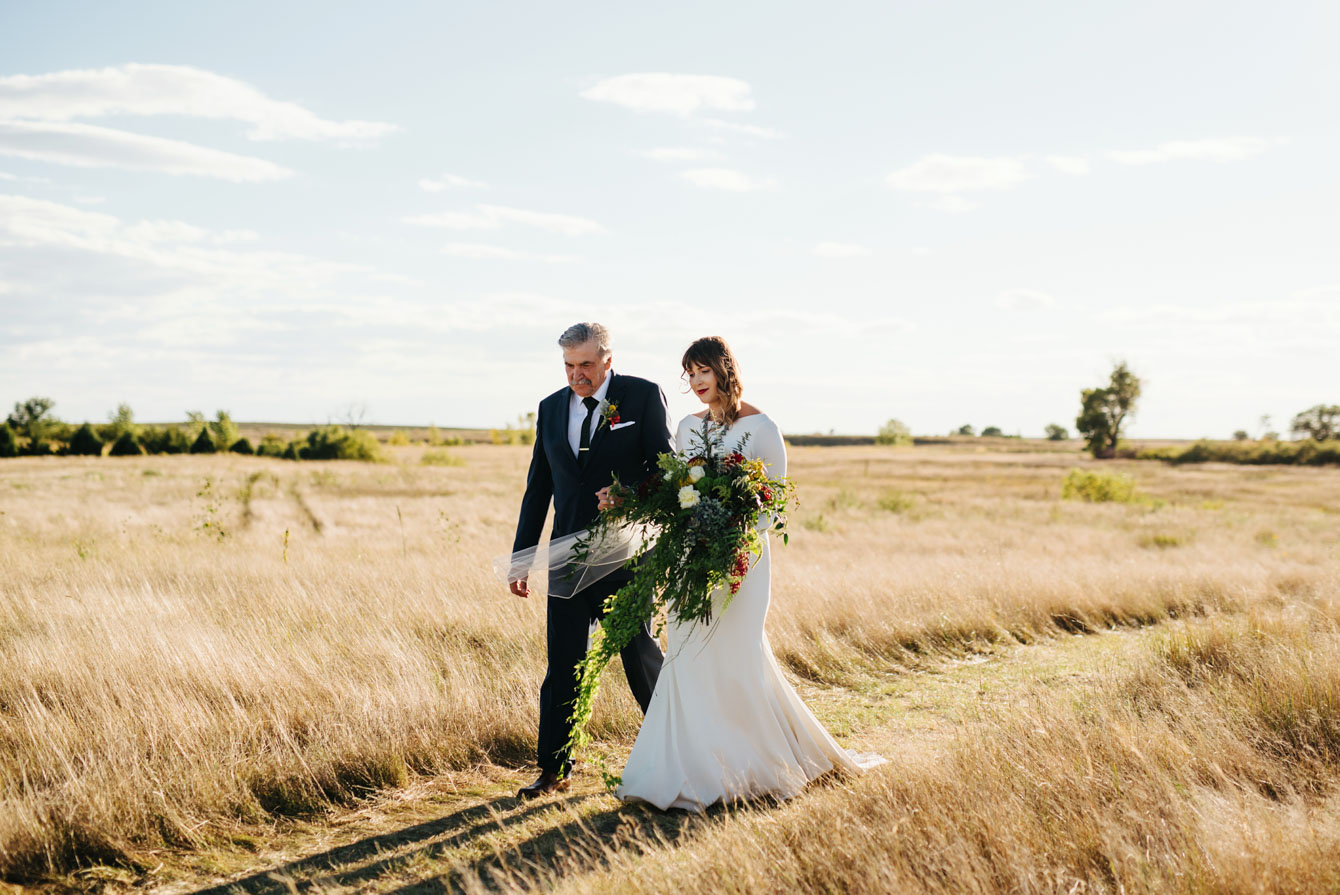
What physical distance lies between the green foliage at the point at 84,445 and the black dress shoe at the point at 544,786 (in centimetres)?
6602

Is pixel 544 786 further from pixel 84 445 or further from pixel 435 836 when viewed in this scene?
pixel 84 445

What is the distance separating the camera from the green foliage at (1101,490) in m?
34.2

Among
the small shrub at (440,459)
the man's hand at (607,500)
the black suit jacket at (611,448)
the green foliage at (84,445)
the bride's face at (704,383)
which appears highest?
the bride's face at (704,383)

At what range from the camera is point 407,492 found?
31.2 meters

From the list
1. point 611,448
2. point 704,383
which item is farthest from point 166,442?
point 704,383

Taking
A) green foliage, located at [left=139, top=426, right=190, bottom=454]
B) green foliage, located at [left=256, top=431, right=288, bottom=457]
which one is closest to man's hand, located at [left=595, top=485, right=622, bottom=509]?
green foliage, located at [left=256, top=431, right=288, bottom=457]

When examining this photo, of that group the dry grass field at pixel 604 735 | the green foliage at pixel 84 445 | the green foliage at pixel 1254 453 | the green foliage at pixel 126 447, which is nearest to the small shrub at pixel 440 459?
the green foliage at pixel 126 447

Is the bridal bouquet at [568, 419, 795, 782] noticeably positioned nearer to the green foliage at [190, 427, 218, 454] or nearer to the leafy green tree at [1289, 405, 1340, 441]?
the green foliage at [190, 427, 218, 454]

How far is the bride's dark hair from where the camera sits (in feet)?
14.8

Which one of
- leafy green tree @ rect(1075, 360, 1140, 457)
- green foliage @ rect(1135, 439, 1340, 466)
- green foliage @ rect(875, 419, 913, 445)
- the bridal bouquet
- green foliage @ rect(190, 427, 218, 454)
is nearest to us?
the bridal bouquet

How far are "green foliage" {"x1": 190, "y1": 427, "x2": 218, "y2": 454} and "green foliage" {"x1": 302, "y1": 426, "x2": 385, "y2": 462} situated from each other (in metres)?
6.88

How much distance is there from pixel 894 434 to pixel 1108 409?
40.7 m

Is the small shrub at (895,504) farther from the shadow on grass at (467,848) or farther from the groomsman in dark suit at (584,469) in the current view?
the shadow on grass at (467,848)

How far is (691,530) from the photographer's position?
418 centimetres
